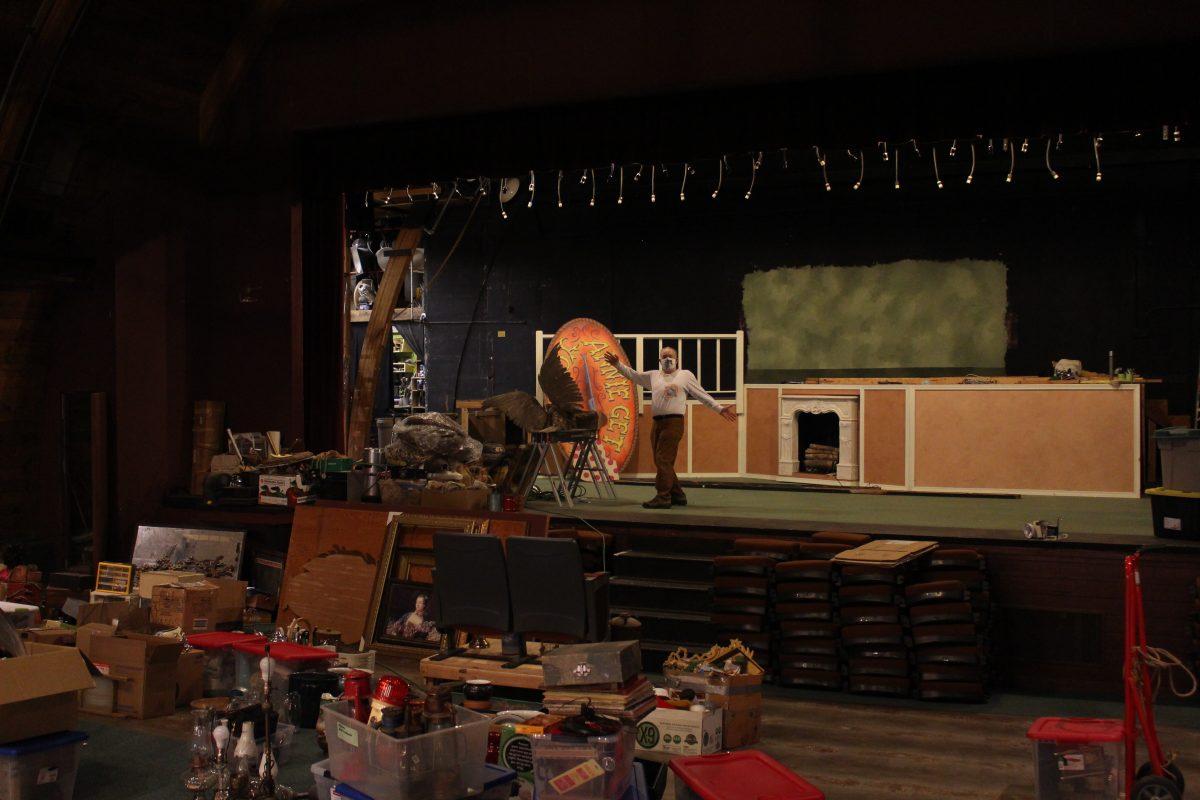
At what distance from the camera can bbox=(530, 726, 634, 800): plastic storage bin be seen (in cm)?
358

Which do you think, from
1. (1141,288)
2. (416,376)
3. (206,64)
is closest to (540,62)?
(206,64)

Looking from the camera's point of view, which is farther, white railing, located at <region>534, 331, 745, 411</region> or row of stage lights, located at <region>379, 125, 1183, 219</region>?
white railing, located at <region>534, 331, 745, 411</region>

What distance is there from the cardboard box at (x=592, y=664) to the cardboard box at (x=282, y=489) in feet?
12.9

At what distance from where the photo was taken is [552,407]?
983 cm

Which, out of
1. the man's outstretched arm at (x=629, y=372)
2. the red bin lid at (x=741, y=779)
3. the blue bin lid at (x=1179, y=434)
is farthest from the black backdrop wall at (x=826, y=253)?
the red bin lid at (x=741, y=779)

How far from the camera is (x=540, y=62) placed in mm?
7625

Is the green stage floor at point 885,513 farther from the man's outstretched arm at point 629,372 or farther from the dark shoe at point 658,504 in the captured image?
the man's outstretched arm at point 629,372

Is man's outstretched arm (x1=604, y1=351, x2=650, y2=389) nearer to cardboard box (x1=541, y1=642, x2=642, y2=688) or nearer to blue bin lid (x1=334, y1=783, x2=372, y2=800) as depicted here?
cardboard box (x1=541, y1=642, x2=642, y2=688)

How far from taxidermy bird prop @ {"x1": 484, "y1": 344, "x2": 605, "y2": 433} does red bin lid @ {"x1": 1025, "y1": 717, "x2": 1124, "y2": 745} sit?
548cm

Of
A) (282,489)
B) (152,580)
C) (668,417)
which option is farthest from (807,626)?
(152,580)

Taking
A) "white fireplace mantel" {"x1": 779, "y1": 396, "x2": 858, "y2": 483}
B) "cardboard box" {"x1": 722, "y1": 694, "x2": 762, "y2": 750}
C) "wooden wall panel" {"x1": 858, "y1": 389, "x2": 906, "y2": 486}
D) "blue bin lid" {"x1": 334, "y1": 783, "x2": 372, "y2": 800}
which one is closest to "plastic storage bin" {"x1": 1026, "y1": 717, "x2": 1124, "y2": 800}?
"cardboard box" {"x1": 722, "y1": 694, "x2": 762, "y2": 750}

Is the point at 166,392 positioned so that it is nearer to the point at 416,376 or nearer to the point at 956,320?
the point at 416,376

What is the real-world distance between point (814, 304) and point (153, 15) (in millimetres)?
7714

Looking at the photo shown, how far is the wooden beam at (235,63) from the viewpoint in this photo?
845 cm
